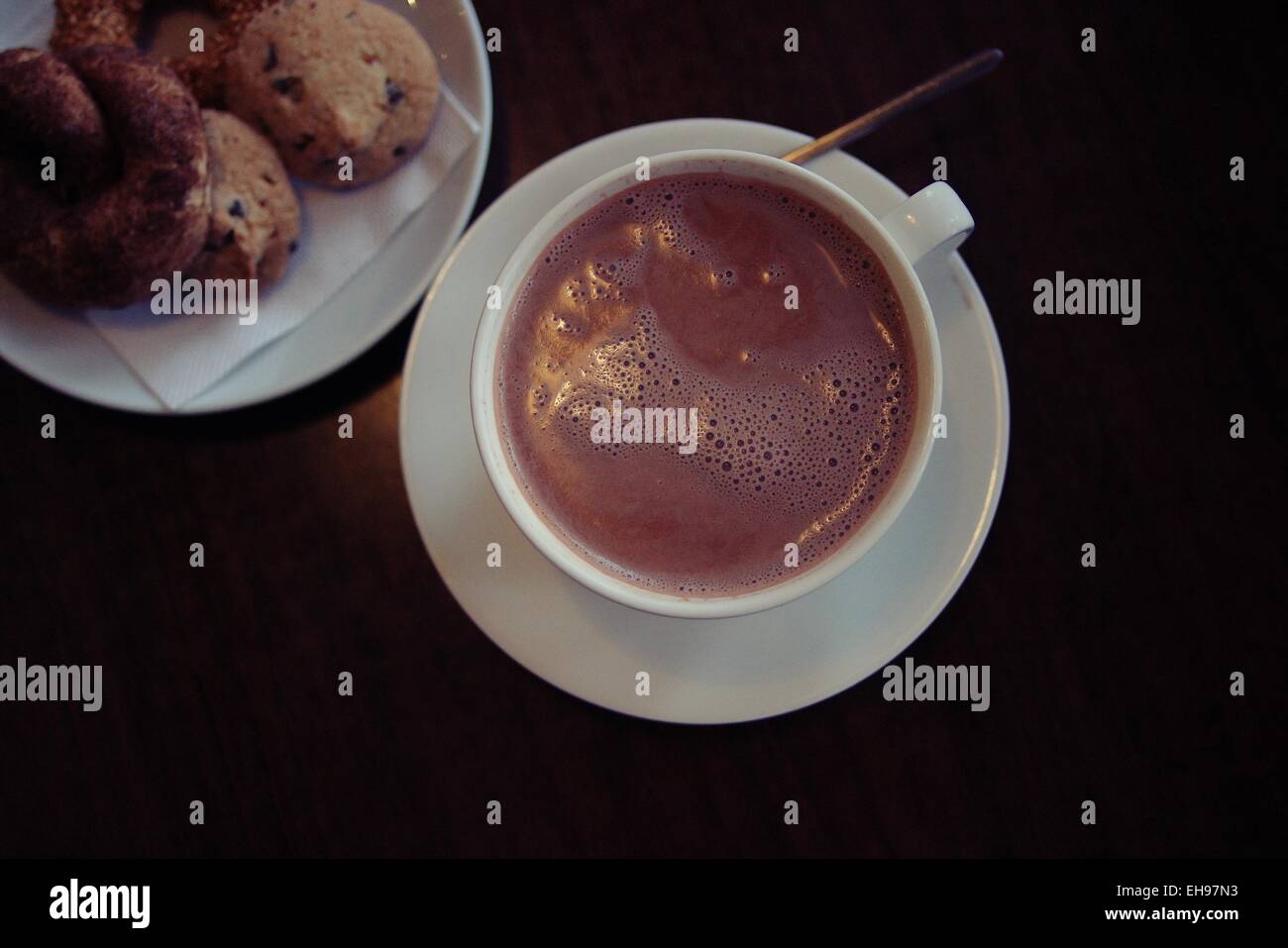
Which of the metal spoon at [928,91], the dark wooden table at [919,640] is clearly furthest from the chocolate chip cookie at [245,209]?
the metal spoon at [928,91]

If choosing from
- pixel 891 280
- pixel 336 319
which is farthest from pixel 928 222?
pixel 336 319

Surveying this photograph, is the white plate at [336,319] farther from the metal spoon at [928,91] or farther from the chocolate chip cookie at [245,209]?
the metal spoon at [928,91]

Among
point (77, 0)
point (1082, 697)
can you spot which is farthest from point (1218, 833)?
point (77, 0)

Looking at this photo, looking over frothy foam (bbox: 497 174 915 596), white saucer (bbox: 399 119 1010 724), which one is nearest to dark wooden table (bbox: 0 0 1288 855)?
white saucer (bbox: 399 119 1010 724)

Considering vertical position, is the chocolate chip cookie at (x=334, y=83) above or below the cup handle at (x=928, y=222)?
above

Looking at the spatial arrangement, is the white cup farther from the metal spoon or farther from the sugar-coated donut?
the sugar-coated donut
